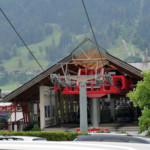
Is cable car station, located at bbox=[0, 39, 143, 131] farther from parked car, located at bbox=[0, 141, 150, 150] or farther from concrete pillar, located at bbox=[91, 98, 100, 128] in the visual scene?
parked car, located at bbox=[0, 141, 150, 150]

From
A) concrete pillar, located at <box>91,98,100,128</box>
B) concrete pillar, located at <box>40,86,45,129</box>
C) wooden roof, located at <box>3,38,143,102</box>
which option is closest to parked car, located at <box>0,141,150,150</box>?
wooden roof, located at <box>3,38,143,102</box>

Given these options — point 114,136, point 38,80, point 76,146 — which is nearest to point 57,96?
point 38,80

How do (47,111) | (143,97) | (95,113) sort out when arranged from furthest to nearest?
(47,111) < (95,113) < (143,97)

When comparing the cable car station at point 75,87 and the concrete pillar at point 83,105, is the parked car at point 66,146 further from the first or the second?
the cable car station at point 75,87

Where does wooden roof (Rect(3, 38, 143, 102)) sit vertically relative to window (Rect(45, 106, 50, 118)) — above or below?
above

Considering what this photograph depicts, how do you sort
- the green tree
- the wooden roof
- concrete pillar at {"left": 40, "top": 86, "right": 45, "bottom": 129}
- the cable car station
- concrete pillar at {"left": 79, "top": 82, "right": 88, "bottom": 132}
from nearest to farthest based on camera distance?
concrete pillar at {"left": 79, "top": 82, "right": 88, "bottom": 132} < the green tree < the wooden roof < the cable car station < concrete pillar at {"left": 40, "top": 86, "right": 45, "bottom": 129}

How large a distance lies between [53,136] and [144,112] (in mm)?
5775

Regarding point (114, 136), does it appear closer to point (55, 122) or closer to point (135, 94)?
point (135, 94)

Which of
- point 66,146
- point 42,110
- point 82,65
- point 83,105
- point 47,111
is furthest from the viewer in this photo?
point 47,111

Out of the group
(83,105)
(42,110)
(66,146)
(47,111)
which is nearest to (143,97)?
(83,105)

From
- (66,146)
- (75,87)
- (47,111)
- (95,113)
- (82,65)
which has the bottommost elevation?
(66,146)

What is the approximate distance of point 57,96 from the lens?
172ft

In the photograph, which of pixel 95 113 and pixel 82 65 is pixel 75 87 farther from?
pixel 95 113

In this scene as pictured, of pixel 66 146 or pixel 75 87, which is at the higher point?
pixel 75 87
